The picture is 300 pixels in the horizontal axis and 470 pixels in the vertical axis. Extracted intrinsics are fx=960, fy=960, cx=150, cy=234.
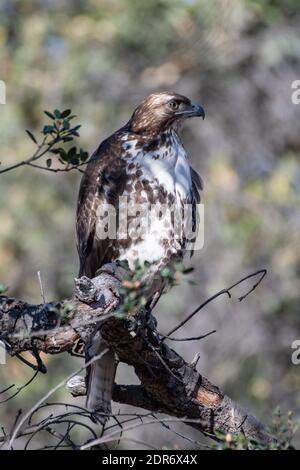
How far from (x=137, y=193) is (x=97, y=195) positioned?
0.28 metres

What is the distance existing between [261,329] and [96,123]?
9.92ft

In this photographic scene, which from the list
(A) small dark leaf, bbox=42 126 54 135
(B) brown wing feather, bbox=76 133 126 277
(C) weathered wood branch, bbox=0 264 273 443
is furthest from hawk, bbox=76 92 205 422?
(A) small dark leaf, bbox=42 126 54 135

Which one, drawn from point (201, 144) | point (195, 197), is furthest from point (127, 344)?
point (201, 144)

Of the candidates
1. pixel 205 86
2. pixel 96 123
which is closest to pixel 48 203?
pixel 96 123

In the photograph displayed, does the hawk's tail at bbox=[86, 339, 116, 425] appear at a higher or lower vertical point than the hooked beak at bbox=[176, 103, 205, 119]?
lower

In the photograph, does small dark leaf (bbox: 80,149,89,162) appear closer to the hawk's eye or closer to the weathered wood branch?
the weathered wood branch

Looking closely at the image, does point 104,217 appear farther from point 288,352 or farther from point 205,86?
point 205,86

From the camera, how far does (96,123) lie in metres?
11.1

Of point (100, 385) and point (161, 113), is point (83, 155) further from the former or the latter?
point (161, 113)

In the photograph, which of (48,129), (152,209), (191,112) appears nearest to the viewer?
(48,129)

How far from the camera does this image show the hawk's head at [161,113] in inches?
219

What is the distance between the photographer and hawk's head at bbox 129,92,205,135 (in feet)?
18.3

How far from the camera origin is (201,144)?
Answer: 11.4 meters

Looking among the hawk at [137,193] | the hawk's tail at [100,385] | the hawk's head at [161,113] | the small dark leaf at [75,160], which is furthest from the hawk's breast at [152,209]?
the small dark leaf at [75,160]
